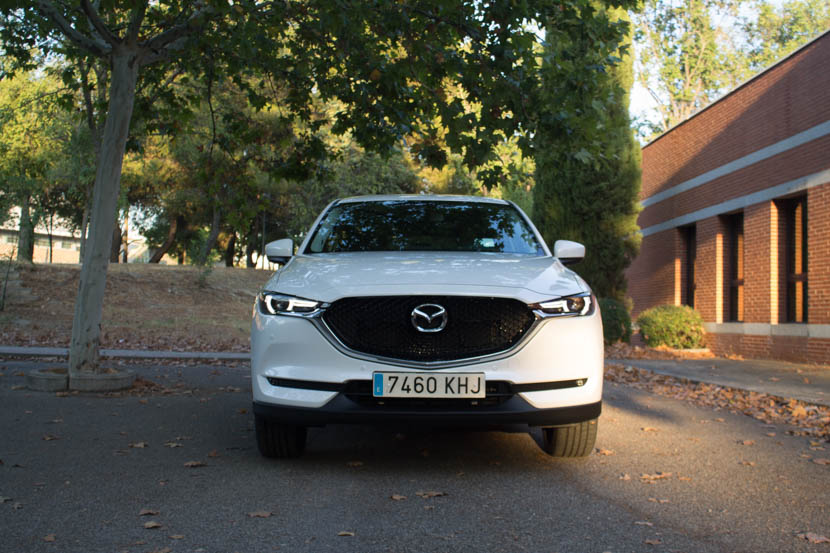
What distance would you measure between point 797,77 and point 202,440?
40.9ft

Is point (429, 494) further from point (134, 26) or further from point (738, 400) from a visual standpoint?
point (134, 26)

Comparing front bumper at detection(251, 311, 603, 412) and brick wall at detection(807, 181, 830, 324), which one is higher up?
brick wall at detection(807, 181, 830, 324)

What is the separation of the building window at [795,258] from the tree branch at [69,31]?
11.8 meters

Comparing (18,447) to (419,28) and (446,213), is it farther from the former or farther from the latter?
(419,28)

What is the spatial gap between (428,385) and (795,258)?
12.1m

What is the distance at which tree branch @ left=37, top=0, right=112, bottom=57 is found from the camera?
7848 mm

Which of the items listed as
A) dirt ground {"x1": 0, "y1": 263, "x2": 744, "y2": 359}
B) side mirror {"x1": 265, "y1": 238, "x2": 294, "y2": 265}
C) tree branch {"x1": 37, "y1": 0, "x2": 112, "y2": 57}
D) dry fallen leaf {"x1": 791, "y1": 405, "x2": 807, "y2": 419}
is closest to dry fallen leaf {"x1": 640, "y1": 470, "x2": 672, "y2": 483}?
side mirror {"x1": 265, "y1": 238, "x2": 294, "y2": 265}

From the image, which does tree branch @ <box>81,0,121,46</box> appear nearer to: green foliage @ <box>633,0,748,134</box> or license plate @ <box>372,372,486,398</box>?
license plate @ <box>372,372,486,398</box>

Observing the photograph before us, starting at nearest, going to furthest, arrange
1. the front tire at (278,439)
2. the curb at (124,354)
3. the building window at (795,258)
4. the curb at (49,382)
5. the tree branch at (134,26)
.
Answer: the front tire at (278,439)
the curb at (49,382)
the tree branch at (134,26)
the curb at (124,354)
the building window at (795,258)

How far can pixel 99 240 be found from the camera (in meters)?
8.17

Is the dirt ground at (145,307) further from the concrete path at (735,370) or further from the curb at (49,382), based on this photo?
the curb at (49,382)

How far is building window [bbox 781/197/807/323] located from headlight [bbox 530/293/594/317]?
11.0 metres

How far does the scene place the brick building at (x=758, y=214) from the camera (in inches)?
513

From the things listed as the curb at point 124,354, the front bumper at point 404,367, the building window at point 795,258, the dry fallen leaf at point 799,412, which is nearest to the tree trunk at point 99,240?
the curb at point 124,354
